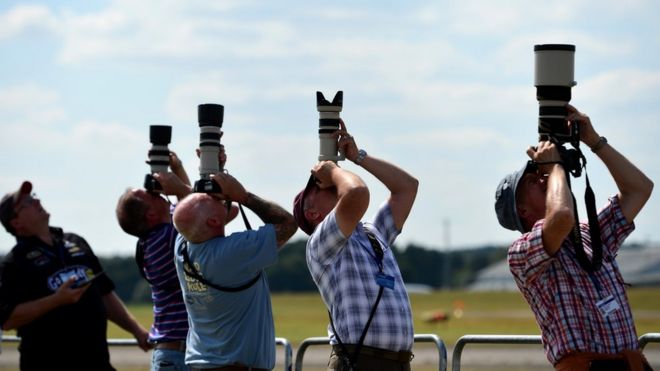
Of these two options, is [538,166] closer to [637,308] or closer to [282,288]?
[637,308]

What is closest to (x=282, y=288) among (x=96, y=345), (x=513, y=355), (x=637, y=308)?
(x=637, y=308)

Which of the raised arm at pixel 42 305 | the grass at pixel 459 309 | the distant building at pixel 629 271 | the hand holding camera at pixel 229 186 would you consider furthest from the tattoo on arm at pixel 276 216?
the distant building at pixel 629 271

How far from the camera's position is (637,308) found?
75500 mm

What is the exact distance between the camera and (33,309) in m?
8.72

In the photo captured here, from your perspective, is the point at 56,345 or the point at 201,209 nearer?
the point at 201,209

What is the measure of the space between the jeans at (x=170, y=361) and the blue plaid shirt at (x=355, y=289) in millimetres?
1887

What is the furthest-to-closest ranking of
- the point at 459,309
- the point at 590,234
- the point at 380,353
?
1. the point at 459,309
2. the point at 380,353
3. the point at 590,234

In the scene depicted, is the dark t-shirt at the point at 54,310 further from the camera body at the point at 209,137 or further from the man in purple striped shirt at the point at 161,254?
the camera body at the point at 209,137

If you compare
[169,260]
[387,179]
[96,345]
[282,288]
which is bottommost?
[282,288]

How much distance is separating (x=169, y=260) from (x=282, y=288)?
120 m

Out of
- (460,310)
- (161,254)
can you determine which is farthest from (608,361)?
(460,310)

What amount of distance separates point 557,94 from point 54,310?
4384 mm

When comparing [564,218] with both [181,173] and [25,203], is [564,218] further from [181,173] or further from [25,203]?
[25,203]

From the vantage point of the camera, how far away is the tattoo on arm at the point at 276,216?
749 cm
